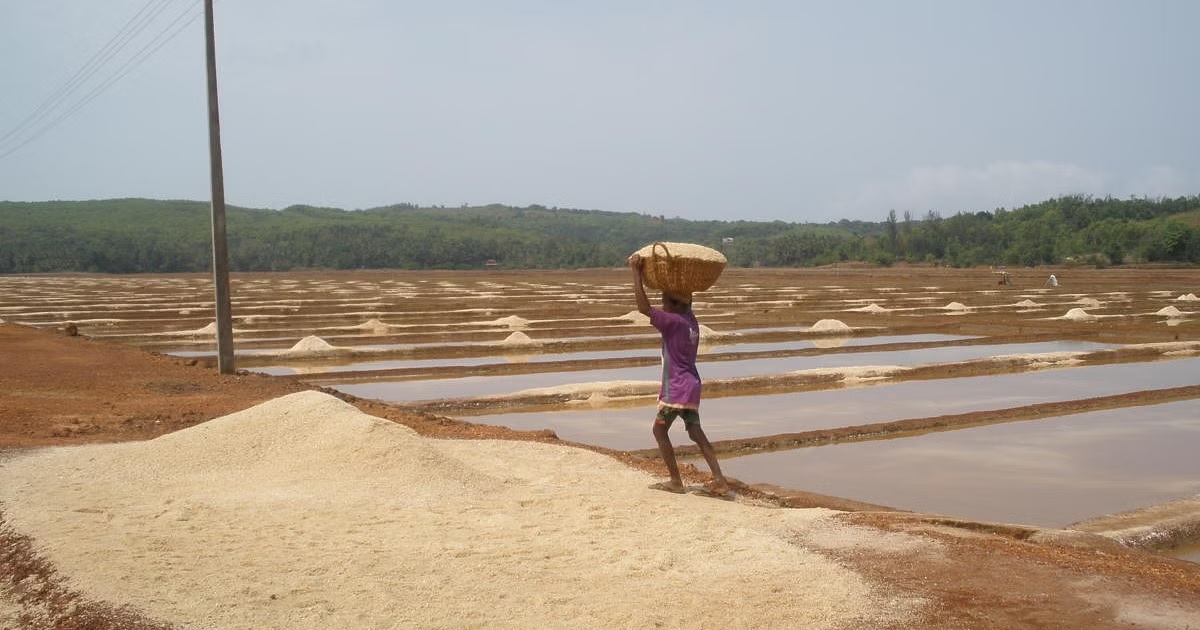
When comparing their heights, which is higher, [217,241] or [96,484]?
[217,241]

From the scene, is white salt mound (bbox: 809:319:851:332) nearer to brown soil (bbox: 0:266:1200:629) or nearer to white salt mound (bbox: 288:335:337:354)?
white salt mound (bbox: 288:335:337:354)

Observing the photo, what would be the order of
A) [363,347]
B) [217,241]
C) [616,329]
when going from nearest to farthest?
1. [217,241]
2. [363,347]
3. [616,329]

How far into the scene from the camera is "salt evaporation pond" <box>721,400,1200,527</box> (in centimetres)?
586

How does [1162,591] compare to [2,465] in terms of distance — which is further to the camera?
[2,465]

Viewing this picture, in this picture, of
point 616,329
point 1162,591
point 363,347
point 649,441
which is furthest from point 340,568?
point 616,329

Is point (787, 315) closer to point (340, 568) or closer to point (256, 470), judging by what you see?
point (256, 470)

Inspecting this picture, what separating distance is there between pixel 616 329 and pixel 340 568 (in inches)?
604

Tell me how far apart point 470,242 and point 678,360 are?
80.4 metres

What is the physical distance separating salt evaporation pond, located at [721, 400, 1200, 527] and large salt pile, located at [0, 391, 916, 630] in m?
1.45

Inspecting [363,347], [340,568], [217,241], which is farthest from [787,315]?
[340,568]

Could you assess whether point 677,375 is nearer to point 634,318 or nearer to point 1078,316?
point 634,318

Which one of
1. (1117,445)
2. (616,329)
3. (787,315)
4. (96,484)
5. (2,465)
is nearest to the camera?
(96,484)

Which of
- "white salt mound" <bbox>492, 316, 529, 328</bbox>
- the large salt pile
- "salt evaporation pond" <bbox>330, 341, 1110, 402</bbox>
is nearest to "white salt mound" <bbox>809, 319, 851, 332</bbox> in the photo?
"salt evaporation pond" <bbox>330, 341, 1110, 402</bbox>

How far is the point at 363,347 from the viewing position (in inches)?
645
